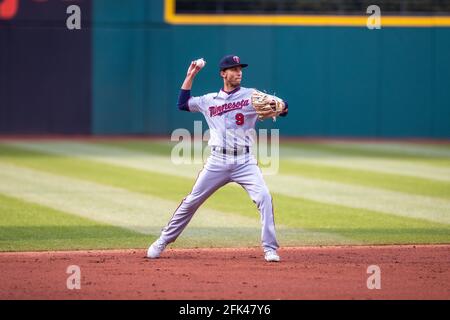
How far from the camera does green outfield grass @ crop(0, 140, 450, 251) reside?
420 inches

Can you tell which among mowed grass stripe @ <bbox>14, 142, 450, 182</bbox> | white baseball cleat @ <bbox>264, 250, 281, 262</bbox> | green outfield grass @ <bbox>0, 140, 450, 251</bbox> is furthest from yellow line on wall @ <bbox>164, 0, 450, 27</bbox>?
white baseball cleat @ <bbox>264, 250, 281, 262</bbox>

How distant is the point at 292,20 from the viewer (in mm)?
24234

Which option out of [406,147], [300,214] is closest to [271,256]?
[300,214]

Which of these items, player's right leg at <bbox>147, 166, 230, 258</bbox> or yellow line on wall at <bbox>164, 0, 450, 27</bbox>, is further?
yellow line on wall at <bbox>164, 0, 450, 27</bbox>

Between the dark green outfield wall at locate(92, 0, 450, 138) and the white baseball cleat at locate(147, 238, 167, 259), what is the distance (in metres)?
15.3

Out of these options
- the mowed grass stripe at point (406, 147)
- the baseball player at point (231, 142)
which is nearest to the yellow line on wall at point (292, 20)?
the mowed grass stripe at point (406, 147)

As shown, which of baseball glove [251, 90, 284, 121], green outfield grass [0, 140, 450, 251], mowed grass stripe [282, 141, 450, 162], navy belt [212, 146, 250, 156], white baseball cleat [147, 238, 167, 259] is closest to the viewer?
baseball glove [251, 90, 284, 121]

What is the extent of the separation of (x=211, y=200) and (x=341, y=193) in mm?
2042

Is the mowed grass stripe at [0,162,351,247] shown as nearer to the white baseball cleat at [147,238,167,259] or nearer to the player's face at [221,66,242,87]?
the white baseball cleat at [147,238,167,259]

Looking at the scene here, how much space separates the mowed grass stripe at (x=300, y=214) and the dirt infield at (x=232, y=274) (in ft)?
2.29

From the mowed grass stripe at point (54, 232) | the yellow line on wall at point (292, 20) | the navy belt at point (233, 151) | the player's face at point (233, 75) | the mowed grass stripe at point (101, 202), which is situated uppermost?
the yellow line on wall at point (292, 20)

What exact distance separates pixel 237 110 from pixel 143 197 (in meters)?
5.23

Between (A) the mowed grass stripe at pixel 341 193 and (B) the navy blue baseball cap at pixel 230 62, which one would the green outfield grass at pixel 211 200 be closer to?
(A) the mowed grass stripe at pixel 341 193

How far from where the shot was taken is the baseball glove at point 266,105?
28.4 feet
